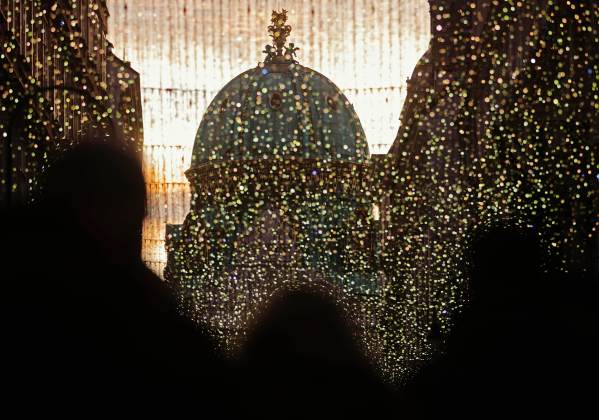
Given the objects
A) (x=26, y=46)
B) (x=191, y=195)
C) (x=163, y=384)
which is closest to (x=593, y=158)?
(x=26, y=46)

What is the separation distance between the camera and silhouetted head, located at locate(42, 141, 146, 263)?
281 centimetres

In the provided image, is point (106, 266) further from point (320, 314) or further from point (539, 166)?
point (539, 166)

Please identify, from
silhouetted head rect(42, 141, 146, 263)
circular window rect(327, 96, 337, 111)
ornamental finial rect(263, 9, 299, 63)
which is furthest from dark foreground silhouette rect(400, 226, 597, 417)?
circular window rect(327, 96, 337, 111)

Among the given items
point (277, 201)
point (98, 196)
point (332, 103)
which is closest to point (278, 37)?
point (332, 103)

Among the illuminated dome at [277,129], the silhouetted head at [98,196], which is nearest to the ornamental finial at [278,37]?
the illuminated dome at [277,129]

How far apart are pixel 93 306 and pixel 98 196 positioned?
10.2 inches

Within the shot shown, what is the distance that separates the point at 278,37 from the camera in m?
49.0

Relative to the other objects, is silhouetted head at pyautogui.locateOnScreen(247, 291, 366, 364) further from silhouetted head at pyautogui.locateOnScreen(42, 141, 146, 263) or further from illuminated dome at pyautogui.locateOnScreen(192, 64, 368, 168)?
illuminated dome at pyautogui.locateOnScreen(192, 64, 368, 168)

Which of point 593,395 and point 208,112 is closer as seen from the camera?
point 593,395

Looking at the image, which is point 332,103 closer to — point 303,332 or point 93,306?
point 303,332

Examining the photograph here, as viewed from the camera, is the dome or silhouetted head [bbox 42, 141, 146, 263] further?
the dome

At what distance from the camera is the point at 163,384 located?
2771mm

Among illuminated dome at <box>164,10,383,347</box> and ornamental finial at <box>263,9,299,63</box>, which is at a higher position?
ornamental finial at <box>263,9,299,63</box>

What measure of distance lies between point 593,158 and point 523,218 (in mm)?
1503
